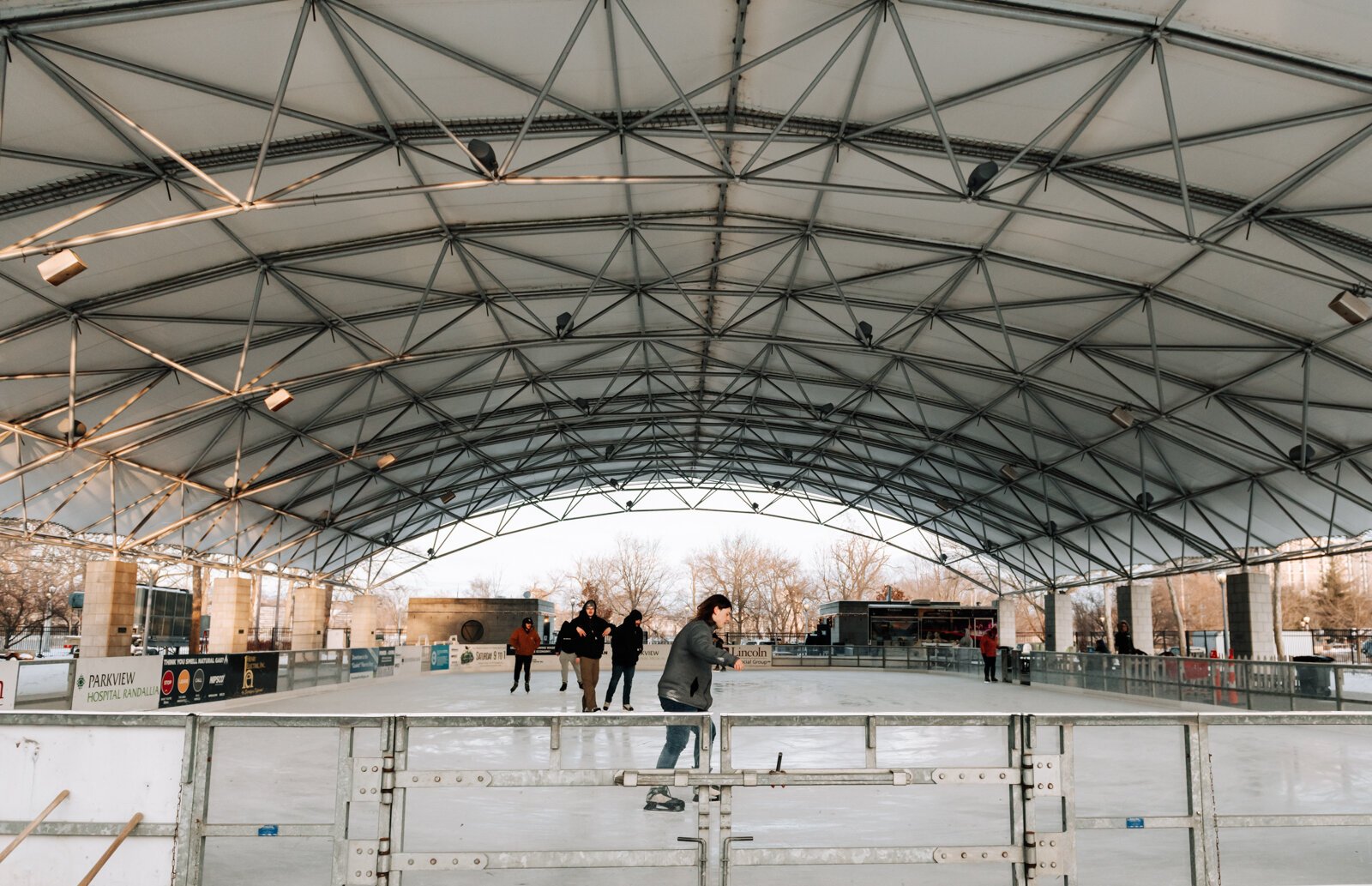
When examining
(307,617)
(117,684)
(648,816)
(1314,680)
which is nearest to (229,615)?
(307,617)

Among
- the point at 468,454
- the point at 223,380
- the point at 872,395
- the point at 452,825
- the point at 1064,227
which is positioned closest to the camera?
the point at 452,825

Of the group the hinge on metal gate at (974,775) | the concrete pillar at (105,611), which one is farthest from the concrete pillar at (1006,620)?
the hinge on metal gate at (974,775)

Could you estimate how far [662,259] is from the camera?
21.2 metres

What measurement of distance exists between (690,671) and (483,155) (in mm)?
8635

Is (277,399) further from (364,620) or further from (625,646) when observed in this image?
(364,620)

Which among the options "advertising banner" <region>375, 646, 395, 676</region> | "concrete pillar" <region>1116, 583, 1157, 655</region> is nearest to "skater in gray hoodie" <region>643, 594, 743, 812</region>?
"advertising banner" <region>375, 646, 395, 676</region>

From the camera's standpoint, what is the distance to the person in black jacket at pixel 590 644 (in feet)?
50.8

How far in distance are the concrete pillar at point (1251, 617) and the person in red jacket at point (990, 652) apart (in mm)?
7222

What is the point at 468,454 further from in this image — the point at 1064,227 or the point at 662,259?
the point at 1064,227

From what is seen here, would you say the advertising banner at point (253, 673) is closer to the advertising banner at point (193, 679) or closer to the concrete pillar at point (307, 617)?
the advertising banner at point (193, 679)

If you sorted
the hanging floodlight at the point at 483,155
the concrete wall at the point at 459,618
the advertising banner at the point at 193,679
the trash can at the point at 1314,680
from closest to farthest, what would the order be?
the hanging floodlight at the point at 483,155
the trash can at the point at 1314,680
the advertising banner at the point at 193,679
the concrete wall at the point at 459,618

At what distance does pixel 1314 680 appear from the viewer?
765 inches

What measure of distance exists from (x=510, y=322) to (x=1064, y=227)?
533 inches

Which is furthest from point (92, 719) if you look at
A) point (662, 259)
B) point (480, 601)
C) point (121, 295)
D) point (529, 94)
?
point (480, 601)
